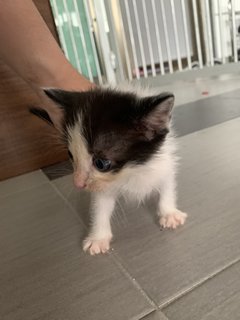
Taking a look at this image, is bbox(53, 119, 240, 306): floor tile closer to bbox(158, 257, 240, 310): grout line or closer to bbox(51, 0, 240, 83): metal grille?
bbox(158, 257, 240, 310): grout line

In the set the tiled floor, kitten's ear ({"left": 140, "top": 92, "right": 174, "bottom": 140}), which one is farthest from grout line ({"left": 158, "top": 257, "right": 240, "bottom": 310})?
kitten's ear ({"left": 140, "top": 92, "right": 174, "bottom": 140})

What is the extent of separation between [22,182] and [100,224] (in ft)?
2.05

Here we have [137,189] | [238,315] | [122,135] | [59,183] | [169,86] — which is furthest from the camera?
[169,86]

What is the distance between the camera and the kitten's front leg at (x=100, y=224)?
3.04 ft

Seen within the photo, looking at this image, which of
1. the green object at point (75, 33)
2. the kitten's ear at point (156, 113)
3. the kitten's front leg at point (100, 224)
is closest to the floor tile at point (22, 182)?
the kitten's front leg at point (100, 224)

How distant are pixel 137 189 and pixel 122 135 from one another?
0.65 feet

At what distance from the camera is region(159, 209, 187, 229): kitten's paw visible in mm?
963

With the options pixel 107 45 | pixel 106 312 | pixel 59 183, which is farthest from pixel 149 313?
pixel 107 45

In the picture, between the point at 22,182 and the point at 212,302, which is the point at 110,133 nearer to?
the point at 212,302

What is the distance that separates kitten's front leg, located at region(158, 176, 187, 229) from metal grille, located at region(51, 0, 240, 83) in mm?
1225

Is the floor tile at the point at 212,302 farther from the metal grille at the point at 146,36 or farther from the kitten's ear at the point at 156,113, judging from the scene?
the metal grille at the point at 146,36

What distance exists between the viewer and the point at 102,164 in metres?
0.76

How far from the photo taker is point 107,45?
92.2 inches

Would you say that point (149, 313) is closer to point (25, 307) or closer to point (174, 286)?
point (174, 286)
